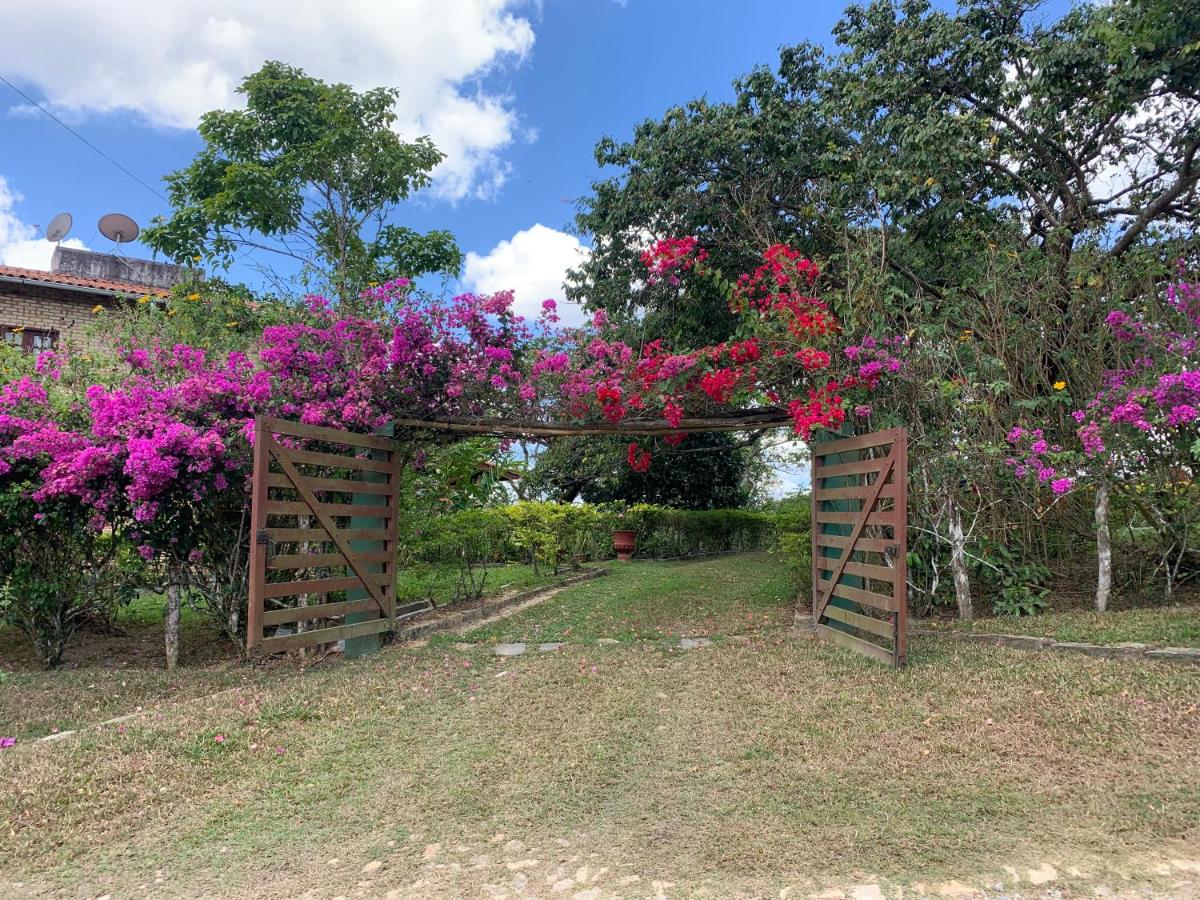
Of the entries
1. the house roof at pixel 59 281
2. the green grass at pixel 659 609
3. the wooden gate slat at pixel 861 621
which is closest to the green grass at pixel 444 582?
the green grass at pixel 659 609

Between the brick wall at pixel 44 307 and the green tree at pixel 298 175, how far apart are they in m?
4.03

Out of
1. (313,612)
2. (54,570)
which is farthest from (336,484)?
(54,570)

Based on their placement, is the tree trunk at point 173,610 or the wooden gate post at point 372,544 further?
the wooden gate post at point 372,544

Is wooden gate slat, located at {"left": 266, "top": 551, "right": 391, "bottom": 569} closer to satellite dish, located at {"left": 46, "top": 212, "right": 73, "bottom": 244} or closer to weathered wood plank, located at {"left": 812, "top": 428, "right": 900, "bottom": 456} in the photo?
weathered wood plank, located at {"left": 812, "top": 428, "right": 900, "bottom": 456}

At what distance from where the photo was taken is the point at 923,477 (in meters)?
6.73

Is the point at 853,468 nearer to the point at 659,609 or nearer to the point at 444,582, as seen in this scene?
the point at 659,609

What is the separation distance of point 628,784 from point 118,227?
66.7 ft

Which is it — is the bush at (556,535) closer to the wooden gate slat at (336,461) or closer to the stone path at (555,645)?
the wooden gate slat at (336,461)

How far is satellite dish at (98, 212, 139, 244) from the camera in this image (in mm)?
17547

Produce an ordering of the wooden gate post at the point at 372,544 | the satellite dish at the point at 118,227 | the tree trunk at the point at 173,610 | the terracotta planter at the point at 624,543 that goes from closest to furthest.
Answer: the tree trunk at the point at 173,610
the wooden gate post at the point at 372,544
the terracotta planter at the point at 624,543
the satellite dish at the point at 118,227

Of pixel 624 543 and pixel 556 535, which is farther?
pixel 624 543

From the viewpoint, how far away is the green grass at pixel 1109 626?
509 cm

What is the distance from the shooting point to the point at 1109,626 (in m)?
5.57

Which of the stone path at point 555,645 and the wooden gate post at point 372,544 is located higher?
the wooden gate post at point 372,544
